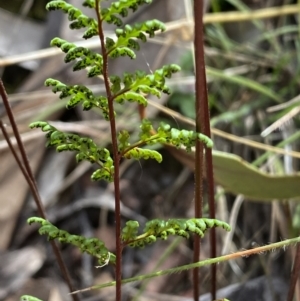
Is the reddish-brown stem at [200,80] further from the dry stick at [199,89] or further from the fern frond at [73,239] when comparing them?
the fern frond at [73,239]

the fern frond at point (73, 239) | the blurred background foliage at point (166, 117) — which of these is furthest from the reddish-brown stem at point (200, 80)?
the blurred background foliage at point (166, 117)

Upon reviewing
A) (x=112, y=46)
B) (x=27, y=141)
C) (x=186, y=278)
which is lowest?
(x=186, y=278)

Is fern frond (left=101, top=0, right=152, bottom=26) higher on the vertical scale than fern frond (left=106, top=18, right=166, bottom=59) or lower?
higher

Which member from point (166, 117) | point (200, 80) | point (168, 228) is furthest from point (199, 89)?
point (166, 117)

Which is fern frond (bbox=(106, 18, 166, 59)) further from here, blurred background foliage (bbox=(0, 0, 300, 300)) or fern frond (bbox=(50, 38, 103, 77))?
blurred background foliage (bbox=(0, 0, 300, 300))

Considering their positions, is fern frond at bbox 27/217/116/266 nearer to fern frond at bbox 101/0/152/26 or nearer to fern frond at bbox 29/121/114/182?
fern frond at bbox 29/121/114/182

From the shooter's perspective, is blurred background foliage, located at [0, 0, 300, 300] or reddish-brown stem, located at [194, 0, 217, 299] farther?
blurred background foliage, located at [0, 0, 300, 300]

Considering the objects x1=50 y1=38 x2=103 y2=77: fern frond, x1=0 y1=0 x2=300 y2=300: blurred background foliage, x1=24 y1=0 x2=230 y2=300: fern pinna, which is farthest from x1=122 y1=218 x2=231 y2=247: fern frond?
x1=0 y1=0 x2=300 y2=300: blurred background foliage

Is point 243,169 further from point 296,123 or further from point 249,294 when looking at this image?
point 296,123

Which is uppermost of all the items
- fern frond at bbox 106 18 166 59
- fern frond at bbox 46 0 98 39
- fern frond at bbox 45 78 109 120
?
fern frond at bbox 46 0 98 39

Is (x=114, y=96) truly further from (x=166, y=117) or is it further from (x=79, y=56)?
(x=166, y=117)

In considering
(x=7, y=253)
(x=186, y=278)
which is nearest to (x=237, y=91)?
(x=186, y=278)
